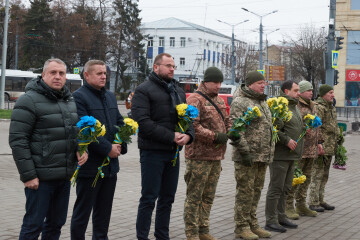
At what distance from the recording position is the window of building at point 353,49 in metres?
48.9

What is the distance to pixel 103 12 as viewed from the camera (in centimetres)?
7200

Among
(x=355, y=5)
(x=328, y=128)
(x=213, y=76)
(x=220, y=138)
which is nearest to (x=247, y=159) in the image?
(x=220, y=138)

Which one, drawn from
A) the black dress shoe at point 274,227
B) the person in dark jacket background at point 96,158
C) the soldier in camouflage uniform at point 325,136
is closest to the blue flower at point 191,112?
the person in dark jacket background at point 96,158

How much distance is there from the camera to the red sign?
4834cm

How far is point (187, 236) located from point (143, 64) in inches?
2957

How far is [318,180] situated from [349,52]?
4362 cm

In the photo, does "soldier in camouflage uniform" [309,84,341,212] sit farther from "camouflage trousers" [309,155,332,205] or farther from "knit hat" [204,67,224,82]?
"knit hat" [204,67,224,82]

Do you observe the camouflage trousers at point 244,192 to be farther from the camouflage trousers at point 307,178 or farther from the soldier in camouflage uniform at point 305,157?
the camouflage trousers at point 307,178

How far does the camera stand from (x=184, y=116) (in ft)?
19.0

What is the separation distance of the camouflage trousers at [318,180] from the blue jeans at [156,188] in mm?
3277

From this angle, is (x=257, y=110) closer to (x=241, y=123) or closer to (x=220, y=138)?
(x=241, y=123)

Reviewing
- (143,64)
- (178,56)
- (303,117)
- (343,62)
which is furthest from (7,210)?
(178,56)

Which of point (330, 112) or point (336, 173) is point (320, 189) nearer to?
point (330, 112)

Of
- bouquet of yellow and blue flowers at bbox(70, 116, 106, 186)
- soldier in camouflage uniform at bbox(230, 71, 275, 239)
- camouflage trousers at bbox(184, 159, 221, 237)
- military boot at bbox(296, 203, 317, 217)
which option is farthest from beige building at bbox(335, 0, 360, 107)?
bouquet of yellow and blue flowers at bbox(70, 116, 106, 186)
